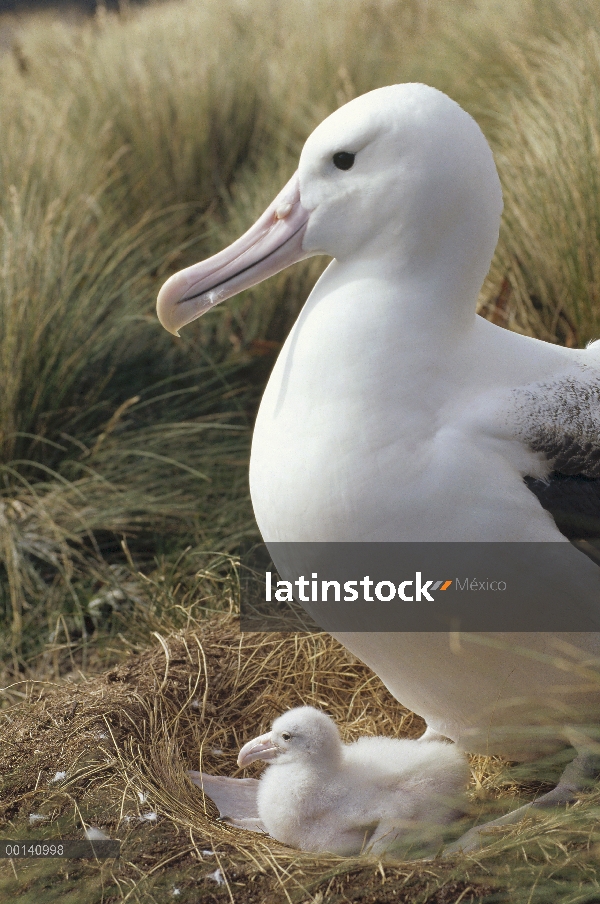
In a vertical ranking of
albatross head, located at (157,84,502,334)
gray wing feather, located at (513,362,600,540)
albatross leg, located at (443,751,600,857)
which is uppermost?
albatross head, located at (157,84,502,334)

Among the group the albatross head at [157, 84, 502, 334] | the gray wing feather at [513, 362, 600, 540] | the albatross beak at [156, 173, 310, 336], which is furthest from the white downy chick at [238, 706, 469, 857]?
the albatross head at [157, 84, 502, 334]

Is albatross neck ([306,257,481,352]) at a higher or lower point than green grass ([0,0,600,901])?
higher

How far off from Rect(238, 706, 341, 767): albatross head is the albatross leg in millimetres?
477

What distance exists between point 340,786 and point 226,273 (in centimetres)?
154

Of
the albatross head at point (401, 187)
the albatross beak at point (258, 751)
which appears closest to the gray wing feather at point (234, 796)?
the albatross beak at point (258, 751)

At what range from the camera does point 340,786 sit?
3160 millimetres

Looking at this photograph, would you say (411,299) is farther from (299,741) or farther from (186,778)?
(186,778)

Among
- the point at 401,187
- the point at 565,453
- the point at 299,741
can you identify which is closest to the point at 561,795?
the point at 299,741

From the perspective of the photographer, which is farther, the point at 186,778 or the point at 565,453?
the point at 186,778

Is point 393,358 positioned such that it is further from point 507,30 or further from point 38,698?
point 507,30

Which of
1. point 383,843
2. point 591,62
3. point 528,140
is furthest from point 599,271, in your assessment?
point 383,843

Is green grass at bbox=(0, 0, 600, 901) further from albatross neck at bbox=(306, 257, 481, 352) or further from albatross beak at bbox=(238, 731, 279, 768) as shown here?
albatross neck at bbox=(306, 257, 481, 352)

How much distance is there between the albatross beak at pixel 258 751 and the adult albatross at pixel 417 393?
2.10ft

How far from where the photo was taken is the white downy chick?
307cm
